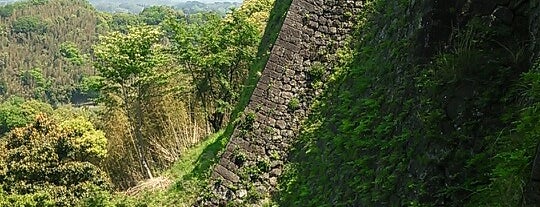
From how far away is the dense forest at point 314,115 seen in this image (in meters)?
3.81

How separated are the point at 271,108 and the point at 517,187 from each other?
5.97m

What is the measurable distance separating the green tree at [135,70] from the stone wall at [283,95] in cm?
872

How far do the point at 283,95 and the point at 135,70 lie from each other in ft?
30.2

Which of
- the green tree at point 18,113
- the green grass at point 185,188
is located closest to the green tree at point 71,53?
the green tree at point 18,113

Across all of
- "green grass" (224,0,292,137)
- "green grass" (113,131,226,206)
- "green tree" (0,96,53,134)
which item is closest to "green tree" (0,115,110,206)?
"green grass" (113,131,226,206)

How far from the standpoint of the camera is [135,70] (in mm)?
16656

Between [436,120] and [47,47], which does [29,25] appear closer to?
[47,47]

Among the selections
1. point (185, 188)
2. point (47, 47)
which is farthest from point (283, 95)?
point (47, 47)

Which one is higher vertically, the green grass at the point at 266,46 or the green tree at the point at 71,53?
the green grass at the point at 266,46

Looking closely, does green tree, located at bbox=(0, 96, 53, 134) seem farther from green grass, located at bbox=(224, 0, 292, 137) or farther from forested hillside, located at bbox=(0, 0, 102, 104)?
green grass, located at bbox=(224, 0, 292, 137)

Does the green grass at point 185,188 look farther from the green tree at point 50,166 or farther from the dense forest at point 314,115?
the green tree at point 50,166

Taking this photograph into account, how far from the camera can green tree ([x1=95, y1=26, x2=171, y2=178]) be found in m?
16.4

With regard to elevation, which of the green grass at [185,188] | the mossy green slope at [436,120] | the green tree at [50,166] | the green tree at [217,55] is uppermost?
the mossy green slope at [436,120]

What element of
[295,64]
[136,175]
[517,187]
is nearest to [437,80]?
[517,187]
